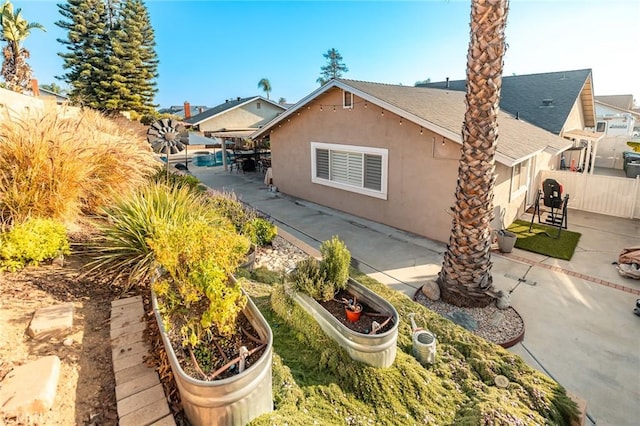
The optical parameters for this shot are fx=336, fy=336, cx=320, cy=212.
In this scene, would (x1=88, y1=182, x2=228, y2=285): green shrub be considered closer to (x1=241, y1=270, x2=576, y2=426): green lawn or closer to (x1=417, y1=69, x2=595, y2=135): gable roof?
(x1=241, y1=270, x2=576, y2=426): green lawn

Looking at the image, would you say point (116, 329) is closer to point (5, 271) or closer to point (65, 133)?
point (5, 271)

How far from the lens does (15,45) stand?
108 ft

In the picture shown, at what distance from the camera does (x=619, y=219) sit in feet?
37.6

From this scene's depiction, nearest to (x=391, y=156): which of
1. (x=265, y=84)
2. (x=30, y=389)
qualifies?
(x=30, y=389)

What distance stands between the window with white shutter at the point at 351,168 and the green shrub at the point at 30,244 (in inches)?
323

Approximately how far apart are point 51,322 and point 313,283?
3.14m

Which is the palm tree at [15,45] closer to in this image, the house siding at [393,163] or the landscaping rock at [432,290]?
the house siding at [393,163]

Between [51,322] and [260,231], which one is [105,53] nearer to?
[260,231]

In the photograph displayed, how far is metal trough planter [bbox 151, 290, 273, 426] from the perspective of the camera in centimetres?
263

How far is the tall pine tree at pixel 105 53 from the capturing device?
1433 inches

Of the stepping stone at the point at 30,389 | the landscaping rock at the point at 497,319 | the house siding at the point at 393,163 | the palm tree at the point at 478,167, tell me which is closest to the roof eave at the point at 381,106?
the house siding at the point at 393,163

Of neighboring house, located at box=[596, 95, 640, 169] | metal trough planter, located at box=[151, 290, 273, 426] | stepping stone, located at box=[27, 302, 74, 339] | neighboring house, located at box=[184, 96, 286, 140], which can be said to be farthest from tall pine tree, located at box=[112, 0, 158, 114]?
neighboring house, located at box=[596, 95, 640, 169]

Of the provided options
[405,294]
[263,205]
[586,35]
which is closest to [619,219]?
[586,35]

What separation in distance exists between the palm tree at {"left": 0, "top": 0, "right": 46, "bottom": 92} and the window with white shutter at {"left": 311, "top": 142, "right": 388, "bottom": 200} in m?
35.1
